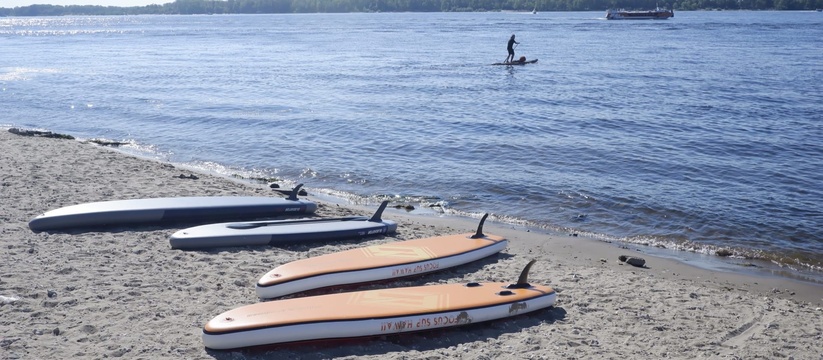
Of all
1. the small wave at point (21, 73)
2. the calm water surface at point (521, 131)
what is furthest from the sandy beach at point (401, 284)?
the small wave at point (21, 73)

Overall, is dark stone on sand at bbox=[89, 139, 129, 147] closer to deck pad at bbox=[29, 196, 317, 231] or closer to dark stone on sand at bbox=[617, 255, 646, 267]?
deck pad at bbox=[29, 196, 317, 231]

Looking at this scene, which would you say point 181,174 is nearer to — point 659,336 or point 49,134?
point 49,134

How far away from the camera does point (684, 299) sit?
880cm

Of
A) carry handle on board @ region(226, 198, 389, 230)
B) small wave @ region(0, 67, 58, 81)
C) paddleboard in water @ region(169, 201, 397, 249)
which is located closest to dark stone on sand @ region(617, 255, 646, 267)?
paddleboard in water @ region(169, 201, 397, 249)

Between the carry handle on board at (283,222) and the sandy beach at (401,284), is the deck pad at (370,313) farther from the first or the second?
the carry handle on board at (283,222)

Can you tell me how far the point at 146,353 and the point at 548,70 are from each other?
32970 mm

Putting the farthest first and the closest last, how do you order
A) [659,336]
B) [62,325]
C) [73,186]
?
[73,186] < [659,336] < [62,325]

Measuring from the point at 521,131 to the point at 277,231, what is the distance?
39.0 ft

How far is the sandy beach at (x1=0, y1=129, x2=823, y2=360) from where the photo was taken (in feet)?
23.0

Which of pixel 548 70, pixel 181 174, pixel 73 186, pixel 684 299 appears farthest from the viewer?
pixel 548 70

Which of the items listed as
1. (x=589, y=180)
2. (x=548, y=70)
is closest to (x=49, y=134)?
(x=589, y=180)

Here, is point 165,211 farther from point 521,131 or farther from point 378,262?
point 521,131

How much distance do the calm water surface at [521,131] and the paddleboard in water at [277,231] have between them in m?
2.75

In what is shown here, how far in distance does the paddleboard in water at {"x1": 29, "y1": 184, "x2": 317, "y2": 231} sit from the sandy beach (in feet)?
0.64
